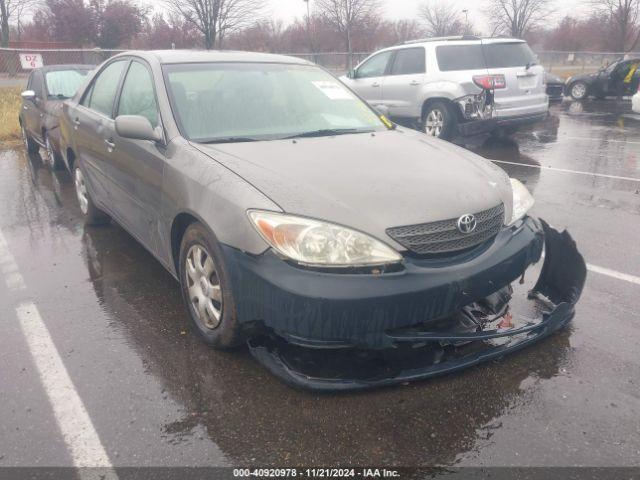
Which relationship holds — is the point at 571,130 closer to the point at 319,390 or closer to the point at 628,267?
the point at 628,267

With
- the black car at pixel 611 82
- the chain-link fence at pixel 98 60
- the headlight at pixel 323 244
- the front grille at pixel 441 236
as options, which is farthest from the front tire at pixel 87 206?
the black car at pixel 611 82

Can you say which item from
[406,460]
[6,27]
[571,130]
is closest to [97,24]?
[6,27]

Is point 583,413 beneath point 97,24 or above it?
beneath

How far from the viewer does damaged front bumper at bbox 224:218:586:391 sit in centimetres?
247

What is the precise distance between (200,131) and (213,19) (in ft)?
79.9

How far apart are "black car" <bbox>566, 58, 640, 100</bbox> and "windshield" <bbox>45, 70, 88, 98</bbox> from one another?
1613cm

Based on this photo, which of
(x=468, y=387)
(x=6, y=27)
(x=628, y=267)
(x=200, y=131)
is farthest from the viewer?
(x=6, y=27)

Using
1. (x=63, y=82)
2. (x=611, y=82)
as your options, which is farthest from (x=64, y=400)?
(x=611, y=82)

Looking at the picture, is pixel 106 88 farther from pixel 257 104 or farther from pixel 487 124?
pixel 487 124

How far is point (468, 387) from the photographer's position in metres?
2.78

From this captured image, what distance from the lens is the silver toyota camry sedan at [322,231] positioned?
253cm

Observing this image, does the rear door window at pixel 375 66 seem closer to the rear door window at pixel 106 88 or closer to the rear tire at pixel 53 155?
the rear tire at pixel 53 155

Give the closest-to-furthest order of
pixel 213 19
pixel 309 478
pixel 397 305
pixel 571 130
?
pixel 309 478, pixel 397 305, pixel 571 130, pixel 213 19

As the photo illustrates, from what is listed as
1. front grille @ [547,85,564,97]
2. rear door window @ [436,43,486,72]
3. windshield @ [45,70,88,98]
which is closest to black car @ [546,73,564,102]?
front grille @ [547,85,564,97]
